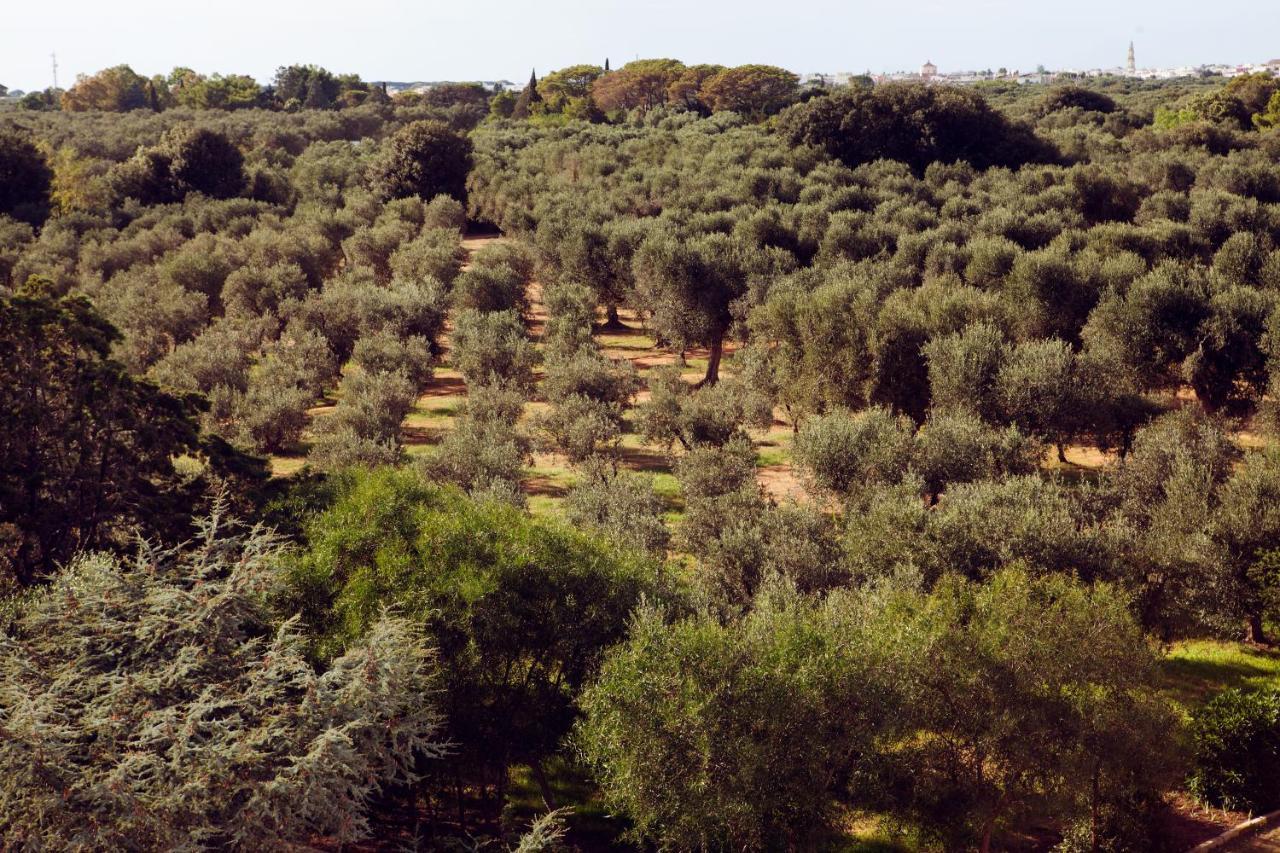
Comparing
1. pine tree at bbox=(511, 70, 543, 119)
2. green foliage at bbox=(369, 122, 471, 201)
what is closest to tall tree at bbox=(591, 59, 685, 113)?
pine tree at bbox=(511, 70, 543, 119)

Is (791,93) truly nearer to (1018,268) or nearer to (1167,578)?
(1018,268)

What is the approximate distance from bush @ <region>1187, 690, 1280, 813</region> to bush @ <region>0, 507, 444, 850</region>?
13.9 metres

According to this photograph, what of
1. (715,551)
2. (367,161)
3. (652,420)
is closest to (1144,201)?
(652,420)

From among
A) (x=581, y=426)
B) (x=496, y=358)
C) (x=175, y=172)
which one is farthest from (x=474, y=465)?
(x=175, y=172)

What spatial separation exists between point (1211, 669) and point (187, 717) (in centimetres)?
2075

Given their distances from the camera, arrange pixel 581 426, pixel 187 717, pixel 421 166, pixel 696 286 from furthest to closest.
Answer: pixel 421 166, pixel 696 286, pixel 581 426, pixel 187 717

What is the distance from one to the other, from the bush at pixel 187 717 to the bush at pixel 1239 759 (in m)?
13.9

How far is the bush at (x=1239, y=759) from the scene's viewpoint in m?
16.8

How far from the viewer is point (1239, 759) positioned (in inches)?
664

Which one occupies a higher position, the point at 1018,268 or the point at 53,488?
the point at 1018,268

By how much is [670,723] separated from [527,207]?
5545 cm

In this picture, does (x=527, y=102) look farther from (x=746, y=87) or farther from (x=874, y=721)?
(x=874, y=721)

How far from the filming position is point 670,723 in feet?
42.7

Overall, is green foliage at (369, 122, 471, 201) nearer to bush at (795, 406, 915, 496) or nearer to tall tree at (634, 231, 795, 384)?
tall tree at (634, 231, 795, 384)
